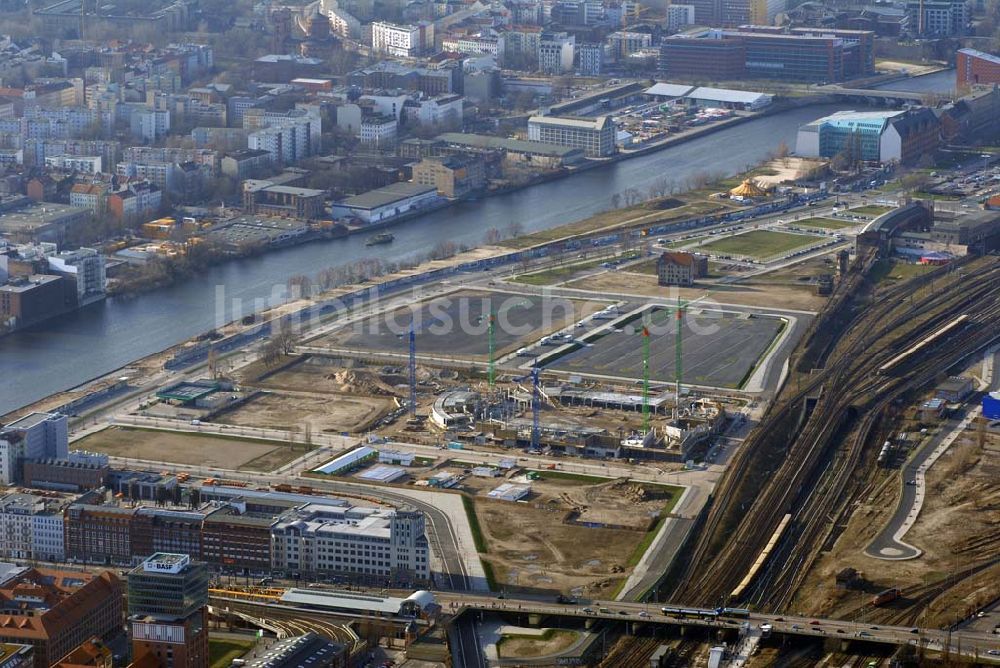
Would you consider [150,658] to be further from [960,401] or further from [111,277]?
[111,277]

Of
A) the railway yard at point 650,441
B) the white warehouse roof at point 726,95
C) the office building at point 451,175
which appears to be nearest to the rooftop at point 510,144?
the office building at point 451,175

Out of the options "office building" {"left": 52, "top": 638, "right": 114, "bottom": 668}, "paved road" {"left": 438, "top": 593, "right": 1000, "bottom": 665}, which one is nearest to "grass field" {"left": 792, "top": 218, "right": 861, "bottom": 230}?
"paved road" {"left": 438, "top": 593, "right": 1000, "bottom": 665}

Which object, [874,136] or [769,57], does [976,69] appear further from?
[874,136]

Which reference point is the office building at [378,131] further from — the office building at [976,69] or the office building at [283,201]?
the office building at [976,69]

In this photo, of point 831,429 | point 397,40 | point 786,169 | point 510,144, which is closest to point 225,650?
point 831,429

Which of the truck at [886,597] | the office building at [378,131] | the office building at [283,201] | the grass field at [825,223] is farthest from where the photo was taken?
the office building at [378,131]

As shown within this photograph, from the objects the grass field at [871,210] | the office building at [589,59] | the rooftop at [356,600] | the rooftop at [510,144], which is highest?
the office building at [589,59]
